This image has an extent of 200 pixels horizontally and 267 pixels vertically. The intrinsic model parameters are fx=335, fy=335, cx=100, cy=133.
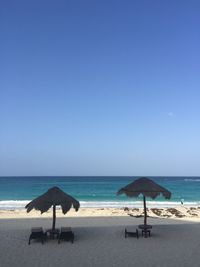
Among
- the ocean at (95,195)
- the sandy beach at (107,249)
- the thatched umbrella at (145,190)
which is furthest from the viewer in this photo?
the ocean at (95,195)

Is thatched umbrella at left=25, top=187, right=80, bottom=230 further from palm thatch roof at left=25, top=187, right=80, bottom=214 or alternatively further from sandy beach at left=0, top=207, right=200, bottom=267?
sandy beach at left=0, top=207, right=200, bottom=267

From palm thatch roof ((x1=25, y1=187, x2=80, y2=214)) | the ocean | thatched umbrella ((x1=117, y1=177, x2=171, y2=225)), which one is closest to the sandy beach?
palm thatch roof ((x1=25, y1=187, x2=80, y2=214))

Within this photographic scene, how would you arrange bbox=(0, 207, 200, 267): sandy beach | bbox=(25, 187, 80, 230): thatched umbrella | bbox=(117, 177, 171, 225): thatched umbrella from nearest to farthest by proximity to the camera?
1. bbox=(0, 207, 200, 267): sandy beach
2. bbox=(25, 187, 80, 230): thatched umbrella
3. bbox=(117, 177, 171, 225): thatched umbrella

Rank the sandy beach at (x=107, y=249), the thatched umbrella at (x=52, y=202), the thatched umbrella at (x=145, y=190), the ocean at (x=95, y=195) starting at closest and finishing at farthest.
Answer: the sandy beach at (x=107, y=249) < the thatched umbrella at (x=52, y=202) < the thatched umbrella at (x=145, y=190) < the ocean at (x=95, y=195)

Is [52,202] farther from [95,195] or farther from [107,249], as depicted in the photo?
[95,195]

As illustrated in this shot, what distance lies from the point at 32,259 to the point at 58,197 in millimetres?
2465

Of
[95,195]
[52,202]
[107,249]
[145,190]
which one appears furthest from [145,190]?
[95,195]

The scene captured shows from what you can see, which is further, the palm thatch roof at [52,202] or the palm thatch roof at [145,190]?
the palm thatch roof at [145,190]

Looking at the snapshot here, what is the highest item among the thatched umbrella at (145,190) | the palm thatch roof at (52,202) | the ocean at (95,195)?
the thatched umbrella at (145,190)

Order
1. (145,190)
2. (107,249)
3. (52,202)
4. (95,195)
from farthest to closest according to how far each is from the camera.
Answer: (95,195), (145,190), (52,202), (107,249)

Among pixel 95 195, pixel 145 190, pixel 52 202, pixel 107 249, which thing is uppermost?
pixel 145 190

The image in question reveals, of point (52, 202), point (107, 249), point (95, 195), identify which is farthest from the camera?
point (95, 195)

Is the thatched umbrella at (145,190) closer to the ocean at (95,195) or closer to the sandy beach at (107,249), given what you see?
the sandy beach at (107,249)

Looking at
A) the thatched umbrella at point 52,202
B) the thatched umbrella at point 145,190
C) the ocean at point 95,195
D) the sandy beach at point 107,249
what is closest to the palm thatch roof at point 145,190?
the thatched umbrella at point 145,190
